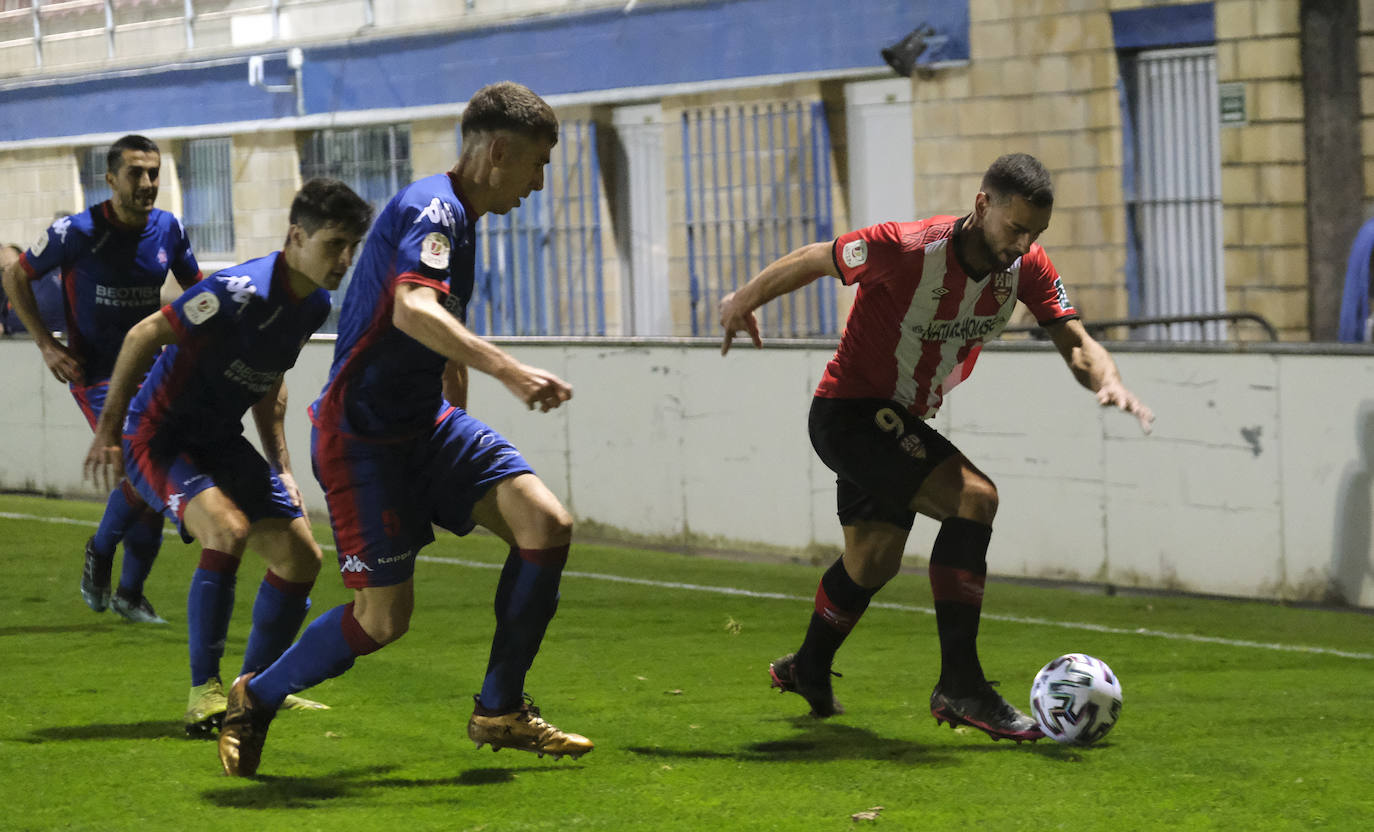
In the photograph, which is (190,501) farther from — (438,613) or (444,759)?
(438,613)

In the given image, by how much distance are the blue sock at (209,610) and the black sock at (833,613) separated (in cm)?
195

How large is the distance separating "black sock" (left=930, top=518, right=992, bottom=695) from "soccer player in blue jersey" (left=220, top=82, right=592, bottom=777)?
1.15m

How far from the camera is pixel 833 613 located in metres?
6.29

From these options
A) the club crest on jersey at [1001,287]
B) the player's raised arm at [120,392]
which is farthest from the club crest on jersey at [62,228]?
the club crest on jersey at [1001,287]

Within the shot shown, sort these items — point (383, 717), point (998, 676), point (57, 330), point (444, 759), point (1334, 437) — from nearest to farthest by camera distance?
point (444, 759)
point (383, 717)
point (998, 676)
point (1334, 437)
point (57, 330)

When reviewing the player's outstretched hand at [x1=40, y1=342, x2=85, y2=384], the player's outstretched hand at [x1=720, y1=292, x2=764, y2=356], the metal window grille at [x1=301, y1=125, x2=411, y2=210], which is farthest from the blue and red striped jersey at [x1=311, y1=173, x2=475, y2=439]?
the metal window grille at [x1=301, y1=125, x2=411, y2=210]

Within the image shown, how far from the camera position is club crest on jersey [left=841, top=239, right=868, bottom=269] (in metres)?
5.91

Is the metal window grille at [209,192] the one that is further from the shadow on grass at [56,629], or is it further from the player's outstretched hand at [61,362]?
the shadow on grass at [56,629]

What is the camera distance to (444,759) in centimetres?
582

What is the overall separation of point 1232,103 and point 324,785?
32.6 feet

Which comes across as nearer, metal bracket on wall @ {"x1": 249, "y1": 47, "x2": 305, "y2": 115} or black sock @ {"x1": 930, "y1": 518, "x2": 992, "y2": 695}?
black sock @ {"x1": 930, "y1": 518, "x2": 992, "y2": 695}

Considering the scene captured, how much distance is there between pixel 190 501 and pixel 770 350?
556cm

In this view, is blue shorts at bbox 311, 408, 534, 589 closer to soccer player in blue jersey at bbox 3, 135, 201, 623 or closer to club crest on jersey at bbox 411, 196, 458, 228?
club crest on jersey at bbox 411, 196, 458, 228

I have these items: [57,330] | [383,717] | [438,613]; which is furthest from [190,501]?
[57,330]
